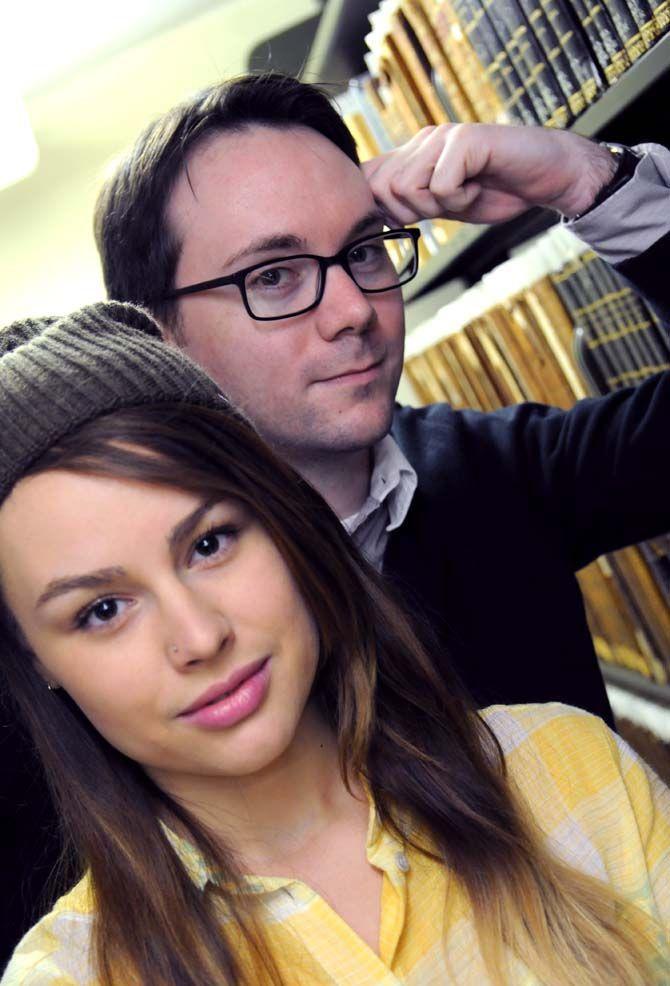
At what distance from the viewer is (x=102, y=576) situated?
98 centimetres

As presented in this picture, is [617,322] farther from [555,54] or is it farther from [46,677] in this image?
[46,677]

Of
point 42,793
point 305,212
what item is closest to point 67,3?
point 305,212

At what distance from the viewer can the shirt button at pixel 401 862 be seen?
109 centimetres

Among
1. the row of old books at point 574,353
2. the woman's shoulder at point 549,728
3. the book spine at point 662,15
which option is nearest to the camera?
the woman's shoulder at point 549,728

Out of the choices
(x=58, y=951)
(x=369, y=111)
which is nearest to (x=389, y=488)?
(x=58, y=951)

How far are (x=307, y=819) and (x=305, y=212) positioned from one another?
2.40ft

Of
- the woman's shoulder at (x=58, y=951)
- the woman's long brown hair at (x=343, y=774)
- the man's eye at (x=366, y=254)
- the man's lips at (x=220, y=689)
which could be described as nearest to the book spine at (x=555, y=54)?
the man's eye at (x=366, y=254)

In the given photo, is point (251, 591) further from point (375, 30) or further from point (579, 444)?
point (375, 30)

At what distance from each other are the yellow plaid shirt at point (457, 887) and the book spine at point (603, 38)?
2.56 ft

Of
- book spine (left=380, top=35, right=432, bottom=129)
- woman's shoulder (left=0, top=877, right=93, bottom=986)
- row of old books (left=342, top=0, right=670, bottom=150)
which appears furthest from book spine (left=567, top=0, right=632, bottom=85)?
woman's shoulder (left=0, top=877, right=93, bottom=986)

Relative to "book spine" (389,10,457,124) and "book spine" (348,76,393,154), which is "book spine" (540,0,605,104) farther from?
"book spine" (348,76,393,154)

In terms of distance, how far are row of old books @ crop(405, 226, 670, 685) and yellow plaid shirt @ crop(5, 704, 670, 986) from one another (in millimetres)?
742

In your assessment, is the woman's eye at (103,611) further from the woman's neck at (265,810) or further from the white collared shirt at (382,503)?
the white collared shirt at (382,503)

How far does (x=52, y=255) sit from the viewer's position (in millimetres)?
3730
